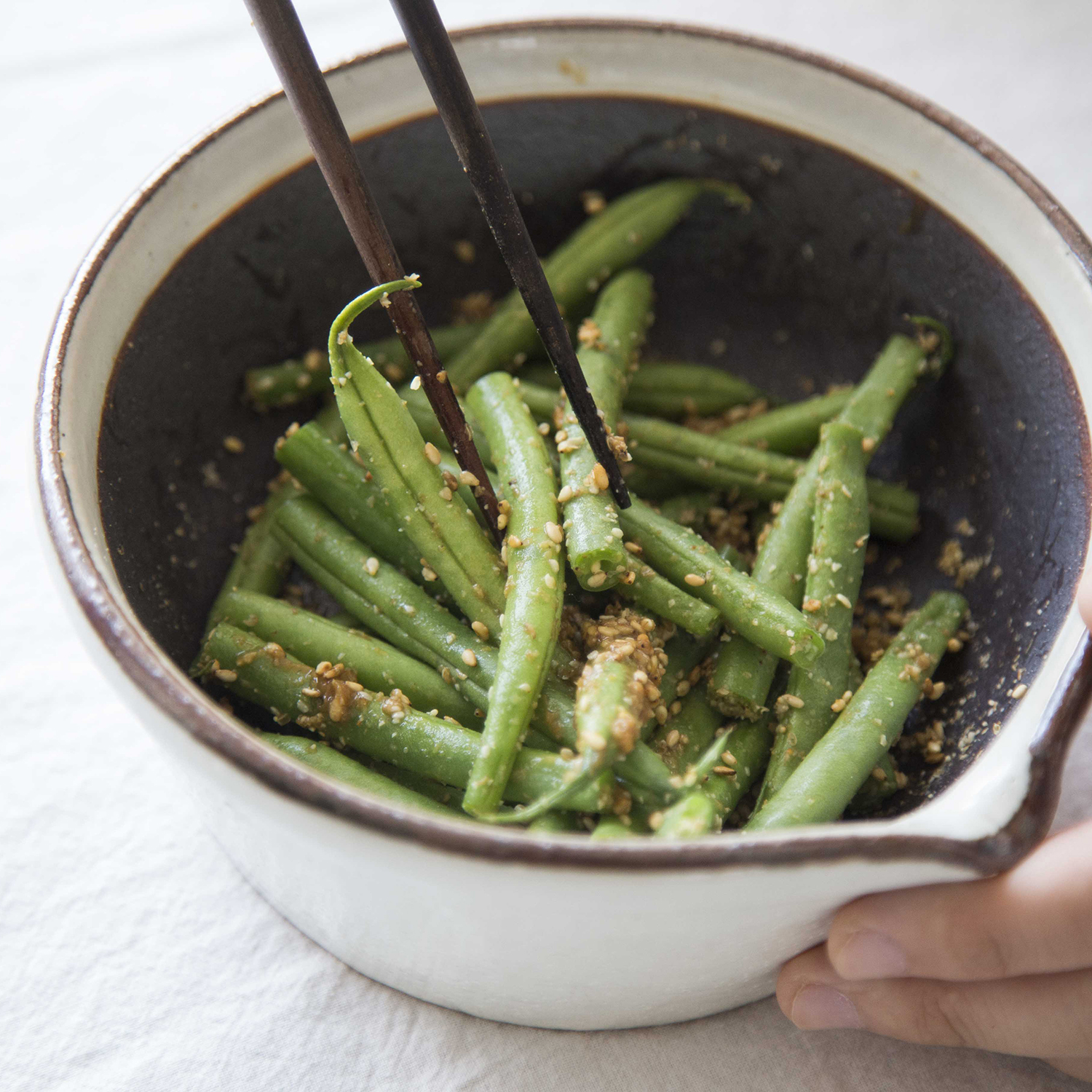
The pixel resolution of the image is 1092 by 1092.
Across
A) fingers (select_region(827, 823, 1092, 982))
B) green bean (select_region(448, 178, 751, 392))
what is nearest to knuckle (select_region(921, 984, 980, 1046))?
fingers (select_region(827, 823, 1092, 982))

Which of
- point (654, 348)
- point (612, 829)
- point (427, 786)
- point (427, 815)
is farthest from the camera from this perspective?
point (654, 348)

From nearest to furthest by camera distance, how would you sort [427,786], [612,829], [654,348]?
[612,829] < [427,786] < [654,348]

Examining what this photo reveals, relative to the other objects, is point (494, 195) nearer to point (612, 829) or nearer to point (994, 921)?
point (612, 829)

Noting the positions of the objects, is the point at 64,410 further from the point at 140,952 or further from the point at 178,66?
the point at 178,66

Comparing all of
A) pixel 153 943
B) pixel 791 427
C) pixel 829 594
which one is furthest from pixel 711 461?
pixel 153 943

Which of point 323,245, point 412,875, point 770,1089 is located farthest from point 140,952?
point 323,245

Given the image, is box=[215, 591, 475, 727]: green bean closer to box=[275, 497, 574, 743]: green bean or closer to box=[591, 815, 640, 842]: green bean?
box=[275, 497, 574, 743]: green bean

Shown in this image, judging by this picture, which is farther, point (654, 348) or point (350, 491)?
point (654, 348)
